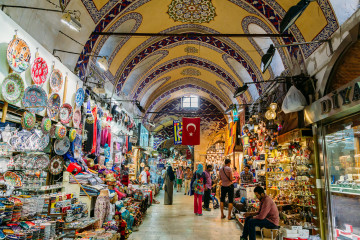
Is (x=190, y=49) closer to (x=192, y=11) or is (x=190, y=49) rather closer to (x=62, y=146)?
(x=192, y=11)

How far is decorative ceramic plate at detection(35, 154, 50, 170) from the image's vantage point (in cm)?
389

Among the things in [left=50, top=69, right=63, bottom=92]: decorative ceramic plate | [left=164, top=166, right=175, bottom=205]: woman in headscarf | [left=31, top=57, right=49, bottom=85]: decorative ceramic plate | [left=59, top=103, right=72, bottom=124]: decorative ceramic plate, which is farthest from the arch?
[left=31, top=57, right=49, bottom=85]: decorative ceramic plate

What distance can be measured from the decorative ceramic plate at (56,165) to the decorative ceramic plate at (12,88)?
1.35 meters

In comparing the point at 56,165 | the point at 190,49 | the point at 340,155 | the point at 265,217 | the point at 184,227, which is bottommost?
the point at 184,227

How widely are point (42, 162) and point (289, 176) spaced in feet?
16.5

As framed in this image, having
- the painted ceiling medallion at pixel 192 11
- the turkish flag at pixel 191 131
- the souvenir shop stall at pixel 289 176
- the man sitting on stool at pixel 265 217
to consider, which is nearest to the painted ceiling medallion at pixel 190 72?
the turkish flag at pixel 191 131

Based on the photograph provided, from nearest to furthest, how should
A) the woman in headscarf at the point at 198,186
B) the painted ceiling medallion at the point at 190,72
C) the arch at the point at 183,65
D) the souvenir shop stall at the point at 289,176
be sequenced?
the souvenir shop stall at the point at 289,176, the woman in headscarf at the point at 198,186, the arch at the point at 183,65, the painted ceiling medallion at the point at 190,72

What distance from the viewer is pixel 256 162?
8.70 metres

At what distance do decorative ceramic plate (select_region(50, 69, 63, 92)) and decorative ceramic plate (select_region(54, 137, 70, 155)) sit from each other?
882mm

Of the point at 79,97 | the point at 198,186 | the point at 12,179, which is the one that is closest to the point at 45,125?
the point at 12,179

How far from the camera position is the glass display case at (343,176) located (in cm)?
388

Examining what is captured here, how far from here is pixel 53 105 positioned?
434 centimetres

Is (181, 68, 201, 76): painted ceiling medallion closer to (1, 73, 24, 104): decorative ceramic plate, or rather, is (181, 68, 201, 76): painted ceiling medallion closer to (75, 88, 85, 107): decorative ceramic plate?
(75, 88, 85, 107): decorative ceramic plate

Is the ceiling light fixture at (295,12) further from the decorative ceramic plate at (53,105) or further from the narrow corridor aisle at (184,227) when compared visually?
the narrow corridor aisle at (184,227)
